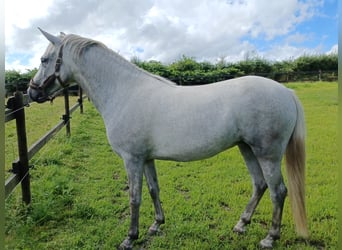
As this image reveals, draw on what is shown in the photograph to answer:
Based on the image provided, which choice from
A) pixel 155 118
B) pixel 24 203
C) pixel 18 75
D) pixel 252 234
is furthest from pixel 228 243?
pixel 18 75

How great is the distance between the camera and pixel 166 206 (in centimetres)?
329

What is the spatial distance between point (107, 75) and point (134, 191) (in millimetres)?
1034

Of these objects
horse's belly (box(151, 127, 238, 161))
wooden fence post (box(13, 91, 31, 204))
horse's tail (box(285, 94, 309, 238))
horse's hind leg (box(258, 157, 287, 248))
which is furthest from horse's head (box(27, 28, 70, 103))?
horse's tail (box(285, 94, 309, 238))

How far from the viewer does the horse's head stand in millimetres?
2582

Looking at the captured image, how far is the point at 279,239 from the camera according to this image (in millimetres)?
2607

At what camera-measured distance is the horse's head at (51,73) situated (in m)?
2.58

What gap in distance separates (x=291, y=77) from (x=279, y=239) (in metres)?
21.1

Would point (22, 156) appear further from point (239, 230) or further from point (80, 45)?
point (239, 230)

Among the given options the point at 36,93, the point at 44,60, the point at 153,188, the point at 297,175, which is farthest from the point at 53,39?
the point at 297,175

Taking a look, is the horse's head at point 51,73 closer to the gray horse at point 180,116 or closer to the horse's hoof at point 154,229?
the gray horse at point 180,116

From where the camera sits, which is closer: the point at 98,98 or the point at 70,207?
the point at 98,98

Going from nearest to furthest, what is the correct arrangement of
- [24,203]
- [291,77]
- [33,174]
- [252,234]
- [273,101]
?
[273,101] < [252,234] < [24,203] < [33,174] < [291,77]

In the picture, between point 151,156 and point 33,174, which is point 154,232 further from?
point 33,174

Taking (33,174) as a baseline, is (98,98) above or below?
above
